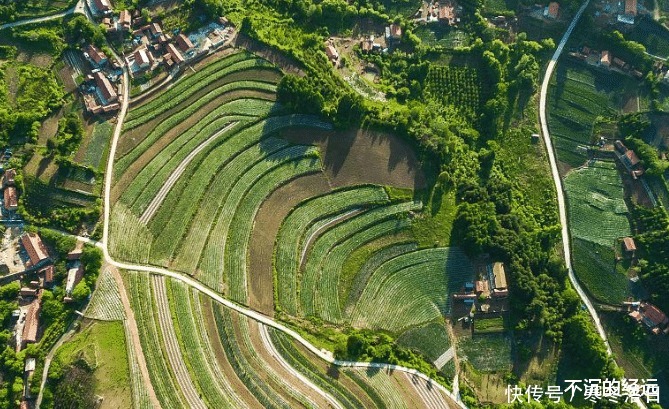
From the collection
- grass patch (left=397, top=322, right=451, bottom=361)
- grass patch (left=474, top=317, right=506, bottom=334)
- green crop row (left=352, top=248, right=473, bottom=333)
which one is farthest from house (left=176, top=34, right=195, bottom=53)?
grass patch (left=474, top=317, right=506, bottom=334)

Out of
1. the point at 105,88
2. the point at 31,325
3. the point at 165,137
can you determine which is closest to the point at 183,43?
the point at 105,88

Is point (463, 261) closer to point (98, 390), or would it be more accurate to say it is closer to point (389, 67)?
point (389, 67)

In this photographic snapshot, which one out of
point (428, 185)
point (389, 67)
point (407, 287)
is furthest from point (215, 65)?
point (407, 287)

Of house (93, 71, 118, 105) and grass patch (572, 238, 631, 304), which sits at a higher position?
house (93, 71, 118, 105)

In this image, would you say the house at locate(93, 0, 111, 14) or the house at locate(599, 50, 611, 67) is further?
the house at locate(599, 50, 611, 67)

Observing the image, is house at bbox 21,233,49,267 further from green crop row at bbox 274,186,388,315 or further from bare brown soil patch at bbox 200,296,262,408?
green crop row at bbox 274,186,388,315
